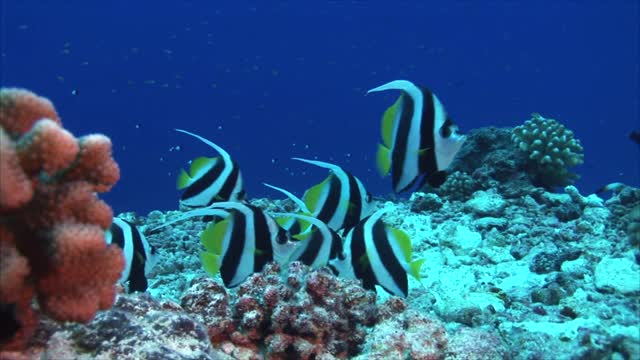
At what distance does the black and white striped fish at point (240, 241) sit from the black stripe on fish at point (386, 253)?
667mm

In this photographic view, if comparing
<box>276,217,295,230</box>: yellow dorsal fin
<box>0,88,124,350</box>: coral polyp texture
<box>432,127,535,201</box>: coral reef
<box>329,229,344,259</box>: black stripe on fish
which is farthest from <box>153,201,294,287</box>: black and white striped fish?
<box>432,127,535,201</box>: coral reef

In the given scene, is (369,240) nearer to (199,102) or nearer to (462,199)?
(462,199)

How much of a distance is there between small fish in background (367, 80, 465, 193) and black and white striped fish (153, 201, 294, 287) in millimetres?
1051

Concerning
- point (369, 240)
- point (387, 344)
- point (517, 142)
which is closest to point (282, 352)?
point (387, 344)


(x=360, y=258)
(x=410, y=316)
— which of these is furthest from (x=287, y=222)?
(x=410, y=316)

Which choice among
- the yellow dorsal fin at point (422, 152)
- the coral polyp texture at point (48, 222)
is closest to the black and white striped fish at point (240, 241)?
the yellow dorsal fin at point (422, 152)

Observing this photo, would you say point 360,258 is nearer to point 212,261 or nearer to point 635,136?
point 212,261

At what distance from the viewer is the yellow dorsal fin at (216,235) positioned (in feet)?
12.6

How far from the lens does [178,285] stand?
5812mm

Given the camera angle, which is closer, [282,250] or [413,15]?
[282,250]

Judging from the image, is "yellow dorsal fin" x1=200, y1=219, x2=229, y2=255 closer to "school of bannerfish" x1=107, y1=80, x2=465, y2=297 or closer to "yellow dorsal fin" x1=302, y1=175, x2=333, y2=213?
"school of bannerfish" x1=107, y1=80, x2=465, y2=297

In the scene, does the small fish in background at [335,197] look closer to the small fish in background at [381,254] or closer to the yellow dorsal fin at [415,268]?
the small fish in background at [381,254]

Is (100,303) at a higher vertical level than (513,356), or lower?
higher

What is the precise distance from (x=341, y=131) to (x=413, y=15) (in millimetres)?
19764
